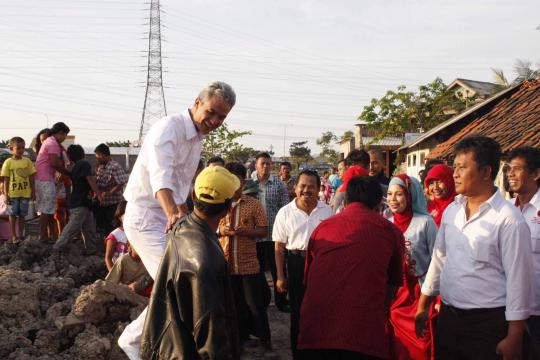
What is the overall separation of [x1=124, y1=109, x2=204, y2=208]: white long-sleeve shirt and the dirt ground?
1596 millimetres

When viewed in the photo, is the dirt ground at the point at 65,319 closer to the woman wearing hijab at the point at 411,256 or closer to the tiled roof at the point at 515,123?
the woman wearing hijab at the point at 411,256

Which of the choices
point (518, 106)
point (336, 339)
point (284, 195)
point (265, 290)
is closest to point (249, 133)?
point (518, 106)

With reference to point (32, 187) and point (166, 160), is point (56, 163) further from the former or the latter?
point (166, 160)

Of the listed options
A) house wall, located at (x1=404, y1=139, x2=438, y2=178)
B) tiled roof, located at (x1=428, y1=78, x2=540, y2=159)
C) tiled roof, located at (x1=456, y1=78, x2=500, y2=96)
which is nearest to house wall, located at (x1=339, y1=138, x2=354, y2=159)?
tiled roof, located at (x1=456, y1=78, x2=500, y2=96)

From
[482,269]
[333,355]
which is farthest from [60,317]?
[482,269]

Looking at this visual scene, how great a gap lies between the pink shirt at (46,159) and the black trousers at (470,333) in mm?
7143

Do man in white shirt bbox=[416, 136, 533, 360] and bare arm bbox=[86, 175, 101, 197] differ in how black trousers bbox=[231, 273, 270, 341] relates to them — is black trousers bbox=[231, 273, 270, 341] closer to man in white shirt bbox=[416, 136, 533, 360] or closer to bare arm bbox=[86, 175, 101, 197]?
man in white shirt bbox=[416, 136, 533, 360]

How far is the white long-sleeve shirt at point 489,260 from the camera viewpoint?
2.72 meters

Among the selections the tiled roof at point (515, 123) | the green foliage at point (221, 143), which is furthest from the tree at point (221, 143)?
the tiled roof at point (515, 123)

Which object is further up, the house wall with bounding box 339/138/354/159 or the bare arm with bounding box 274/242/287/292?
the house wall with bounding box 339/138/354/159

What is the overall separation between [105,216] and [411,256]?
20.0 feet

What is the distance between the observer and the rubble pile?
4.38m

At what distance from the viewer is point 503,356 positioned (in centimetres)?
276

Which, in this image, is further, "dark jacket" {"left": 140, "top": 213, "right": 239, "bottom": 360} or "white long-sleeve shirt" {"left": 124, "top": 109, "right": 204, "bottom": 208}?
"white long-sleeve shirt" {"left": 124, "top": 109, "right": 204, "bottom": 208}
